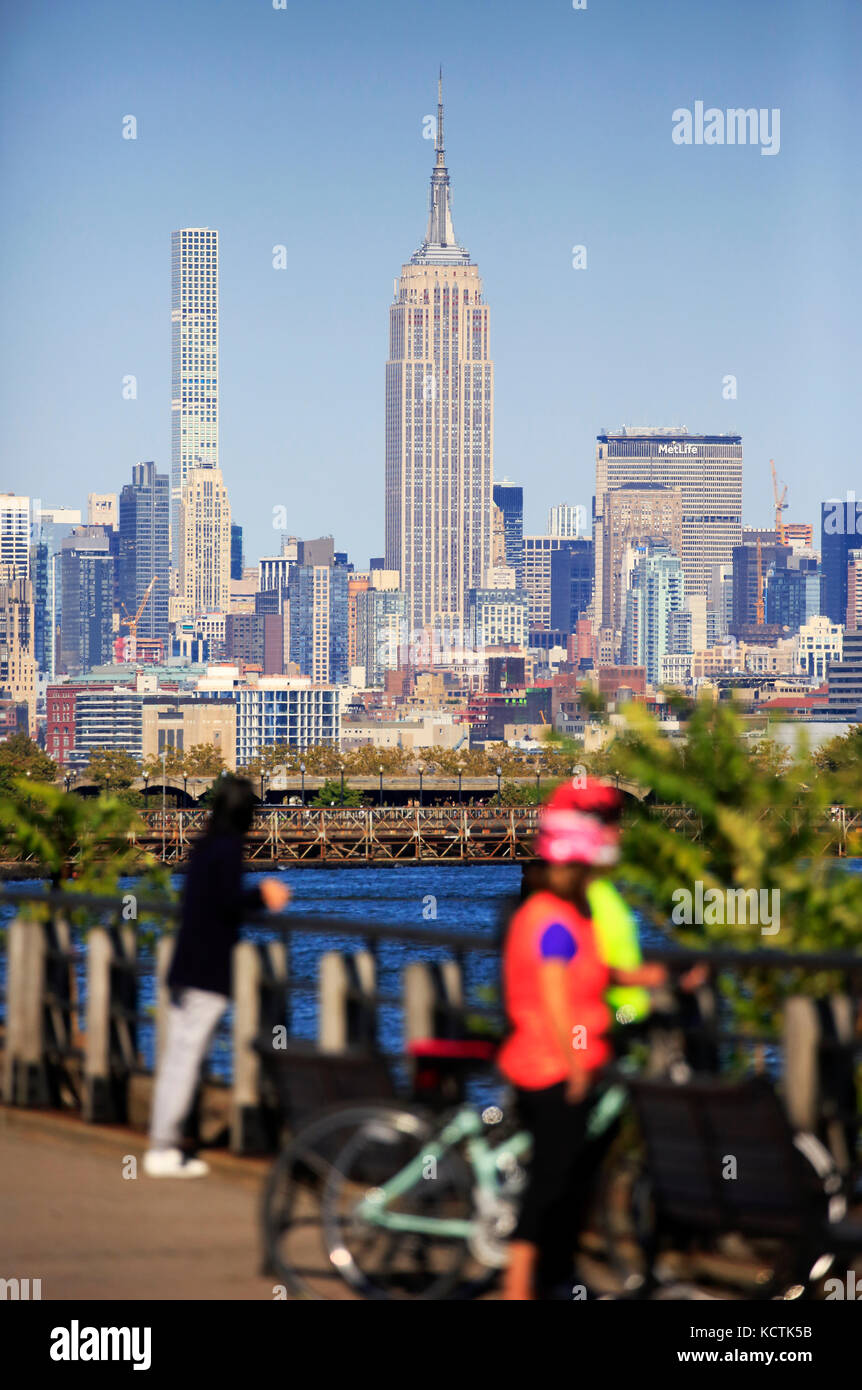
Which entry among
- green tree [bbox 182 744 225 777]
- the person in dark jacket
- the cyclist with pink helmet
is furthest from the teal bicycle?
green tree [bbox 182 744 225 777]

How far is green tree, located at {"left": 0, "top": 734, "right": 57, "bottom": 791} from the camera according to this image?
144 m

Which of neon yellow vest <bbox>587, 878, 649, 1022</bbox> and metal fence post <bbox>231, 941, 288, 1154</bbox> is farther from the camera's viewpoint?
metal fence post <bbox>231, 941, 288, 1154</bbox>

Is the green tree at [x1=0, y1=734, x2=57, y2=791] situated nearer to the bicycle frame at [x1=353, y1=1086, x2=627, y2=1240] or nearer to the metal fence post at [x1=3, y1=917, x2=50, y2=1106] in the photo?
the metal fence post at [x1=3, y1=917, x2=50, y2=1106]

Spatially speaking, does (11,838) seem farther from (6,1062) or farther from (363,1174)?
(363,1174)

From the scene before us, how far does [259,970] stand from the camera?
32.5 feet

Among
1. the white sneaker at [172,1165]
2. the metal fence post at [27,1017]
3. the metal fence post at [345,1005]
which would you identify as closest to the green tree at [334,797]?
the metal fence post at [27,1017]

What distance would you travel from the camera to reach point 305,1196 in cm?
768

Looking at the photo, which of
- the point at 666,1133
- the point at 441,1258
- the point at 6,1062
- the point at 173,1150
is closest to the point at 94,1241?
the point at 173,1150

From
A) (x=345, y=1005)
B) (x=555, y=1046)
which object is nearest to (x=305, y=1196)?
(x=555, y=1046)

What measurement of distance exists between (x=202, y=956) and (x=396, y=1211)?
7.55ft

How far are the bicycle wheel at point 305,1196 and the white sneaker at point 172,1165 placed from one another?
2016 millimetres

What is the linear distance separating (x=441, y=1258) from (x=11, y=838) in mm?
9680

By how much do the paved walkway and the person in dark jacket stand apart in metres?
0.22

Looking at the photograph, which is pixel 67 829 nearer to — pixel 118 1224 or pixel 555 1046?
pixel 118 1224
